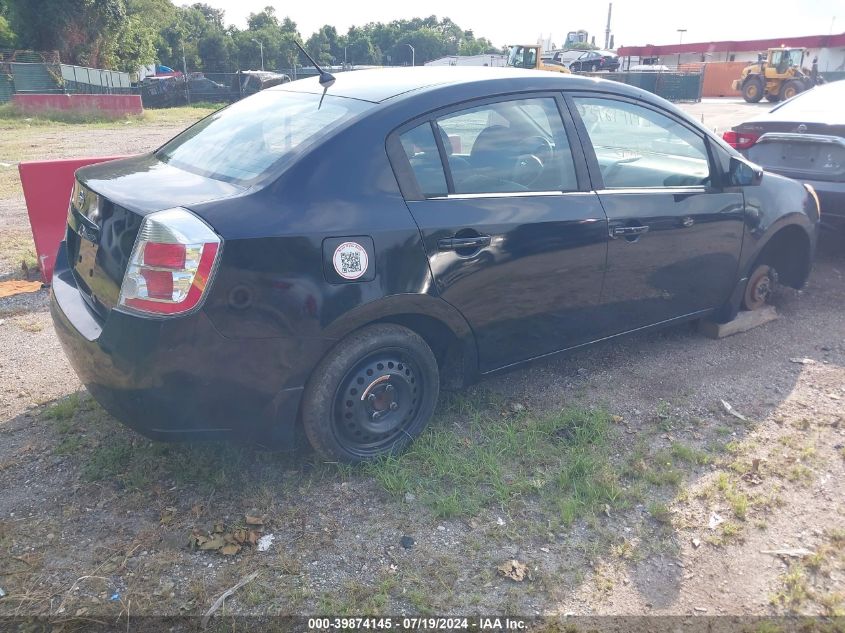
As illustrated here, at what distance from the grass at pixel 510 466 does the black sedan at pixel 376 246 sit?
182 millimetres

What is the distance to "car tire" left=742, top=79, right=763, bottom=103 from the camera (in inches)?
1286

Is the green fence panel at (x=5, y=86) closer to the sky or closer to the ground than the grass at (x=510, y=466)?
closer to the sky

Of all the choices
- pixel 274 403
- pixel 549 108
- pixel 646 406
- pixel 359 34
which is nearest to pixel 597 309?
pixel 646 406

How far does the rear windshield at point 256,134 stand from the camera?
309 cm

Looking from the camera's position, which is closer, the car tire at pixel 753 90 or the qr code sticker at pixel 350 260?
the qr code sticker at pixel 350 260

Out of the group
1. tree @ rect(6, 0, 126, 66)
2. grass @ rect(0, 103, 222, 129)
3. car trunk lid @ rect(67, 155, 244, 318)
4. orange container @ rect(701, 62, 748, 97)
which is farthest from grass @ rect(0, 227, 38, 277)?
orange container @ rect(701, 62, 748, 97)

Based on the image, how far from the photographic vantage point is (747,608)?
256 centimetres

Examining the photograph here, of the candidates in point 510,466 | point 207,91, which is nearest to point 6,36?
point 207,91

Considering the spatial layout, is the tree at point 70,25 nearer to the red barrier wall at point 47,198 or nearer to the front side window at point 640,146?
the red barrier wall at point 47,198

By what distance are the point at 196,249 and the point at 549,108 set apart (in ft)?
6.70

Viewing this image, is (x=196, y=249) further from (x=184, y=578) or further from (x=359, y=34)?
(x=359, y=34)

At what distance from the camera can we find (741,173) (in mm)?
4301

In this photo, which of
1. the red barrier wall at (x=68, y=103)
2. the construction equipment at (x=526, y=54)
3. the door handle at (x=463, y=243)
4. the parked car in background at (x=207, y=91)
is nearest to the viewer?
the door handle at (x=463, y=243)

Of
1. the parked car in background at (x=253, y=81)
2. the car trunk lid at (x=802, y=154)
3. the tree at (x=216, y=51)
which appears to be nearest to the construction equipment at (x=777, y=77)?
the parked car in background at (x=253, y=81)
